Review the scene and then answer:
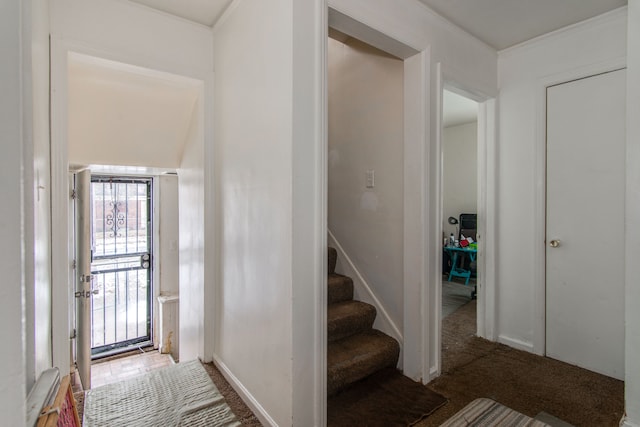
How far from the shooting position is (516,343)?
2.78 metres

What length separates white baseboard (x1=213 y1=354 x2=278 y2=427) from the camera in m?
1.77

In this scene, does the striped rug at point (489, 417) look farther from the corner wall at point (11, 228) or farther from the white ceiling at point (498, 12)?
the white ceiling at point (498, 12)

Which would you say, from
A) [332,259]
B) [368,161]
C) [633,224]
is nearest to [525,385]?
[633,224]

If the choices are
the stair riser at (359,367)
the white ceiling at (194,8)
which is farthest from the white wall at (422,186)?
the white ceiling at (194,8)

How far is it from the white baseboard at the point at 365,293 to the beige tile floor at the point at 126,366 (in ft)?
9.63

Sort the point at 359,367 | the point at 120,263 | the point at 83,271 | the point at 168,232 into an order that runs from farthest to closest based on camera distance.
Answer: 1. the point at 168,232
2. the point at 120,263
3. the point at 83,271
4. the point at 359,367

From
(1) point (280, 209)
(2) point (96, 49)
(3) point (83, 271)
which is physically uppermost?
(2) point (96, 49)

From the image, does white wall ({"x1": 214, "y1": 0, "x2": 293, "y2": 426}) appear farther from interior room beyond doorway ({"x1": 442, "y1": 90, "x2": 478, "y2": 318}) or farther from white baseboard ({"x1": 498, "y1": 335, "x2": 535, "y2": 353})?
interior room beyond doorway ({"x1": 442, "y1": 90, "x2": 478, "y2": 318})

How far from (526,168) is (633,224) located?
150 centimetres

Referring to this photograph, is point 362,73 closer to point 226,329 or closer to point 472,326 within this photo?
point 226,329

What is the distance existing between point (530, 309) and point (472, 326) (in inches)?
27.4

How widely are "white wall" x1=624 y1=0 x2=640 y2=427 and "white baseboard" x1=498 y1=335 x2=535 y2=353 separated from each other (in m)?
1.45

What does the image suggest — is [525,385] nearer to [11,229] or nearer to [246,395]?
[246,395]

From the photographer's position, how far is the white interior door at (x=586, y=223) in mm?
2281
